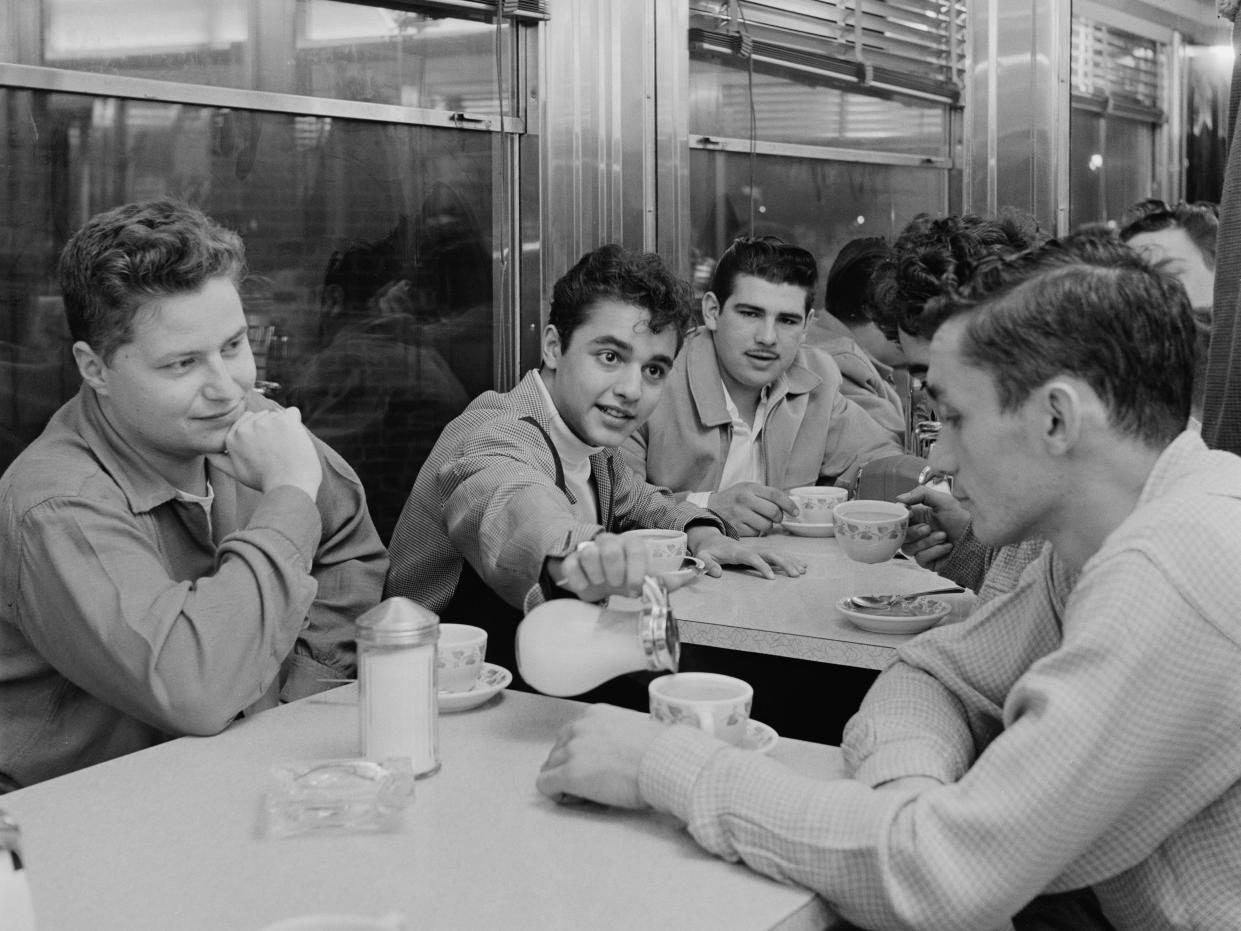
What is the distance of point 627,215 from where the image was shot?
4012 millimetres

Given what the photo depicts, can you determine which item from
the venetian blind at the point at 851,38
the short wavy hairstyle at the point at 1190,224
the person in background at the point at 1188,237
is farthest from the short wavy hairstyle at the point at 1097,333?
the venetian blind at the point at 851,38

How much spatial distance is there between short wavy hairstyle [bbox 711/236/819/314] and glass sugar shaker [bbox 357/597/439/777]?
235 centimetres

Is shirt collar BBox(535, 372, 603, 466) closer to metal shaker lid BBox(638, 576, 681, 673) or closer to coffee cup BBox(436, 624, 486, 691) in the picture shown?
coffee cup BBox(436, 624, 486, 691)

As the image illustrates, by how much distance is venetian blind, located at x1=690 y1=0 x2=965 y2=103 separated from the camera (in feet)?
13.7

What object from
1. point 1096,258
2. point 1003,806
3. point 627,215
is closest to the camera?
point 1003,806

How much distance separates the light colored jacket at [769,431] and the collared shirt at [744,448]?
0.01m

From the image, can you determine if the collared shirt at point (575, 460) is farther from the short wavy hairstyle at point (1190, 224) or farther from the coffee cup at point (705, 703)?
the short wavy hairstyle at point (1190, 224)

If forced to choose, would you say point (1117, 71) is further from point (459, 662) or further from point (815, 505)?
point (459, 662)

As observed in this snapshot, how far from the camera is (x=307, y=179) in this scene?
3.24 metres

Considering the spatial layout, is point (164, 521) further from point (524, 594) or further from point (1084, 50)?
point (1084, 50)

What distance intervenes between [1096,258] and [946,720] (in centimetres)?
50

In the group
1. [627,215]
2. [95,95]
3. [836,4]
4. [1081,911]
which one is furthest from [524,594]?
[836,4]

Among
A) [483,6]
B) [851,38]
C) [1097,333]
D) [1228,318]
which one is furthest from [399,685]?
[851,38]

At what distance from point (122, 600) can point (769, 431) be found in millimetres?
2269
